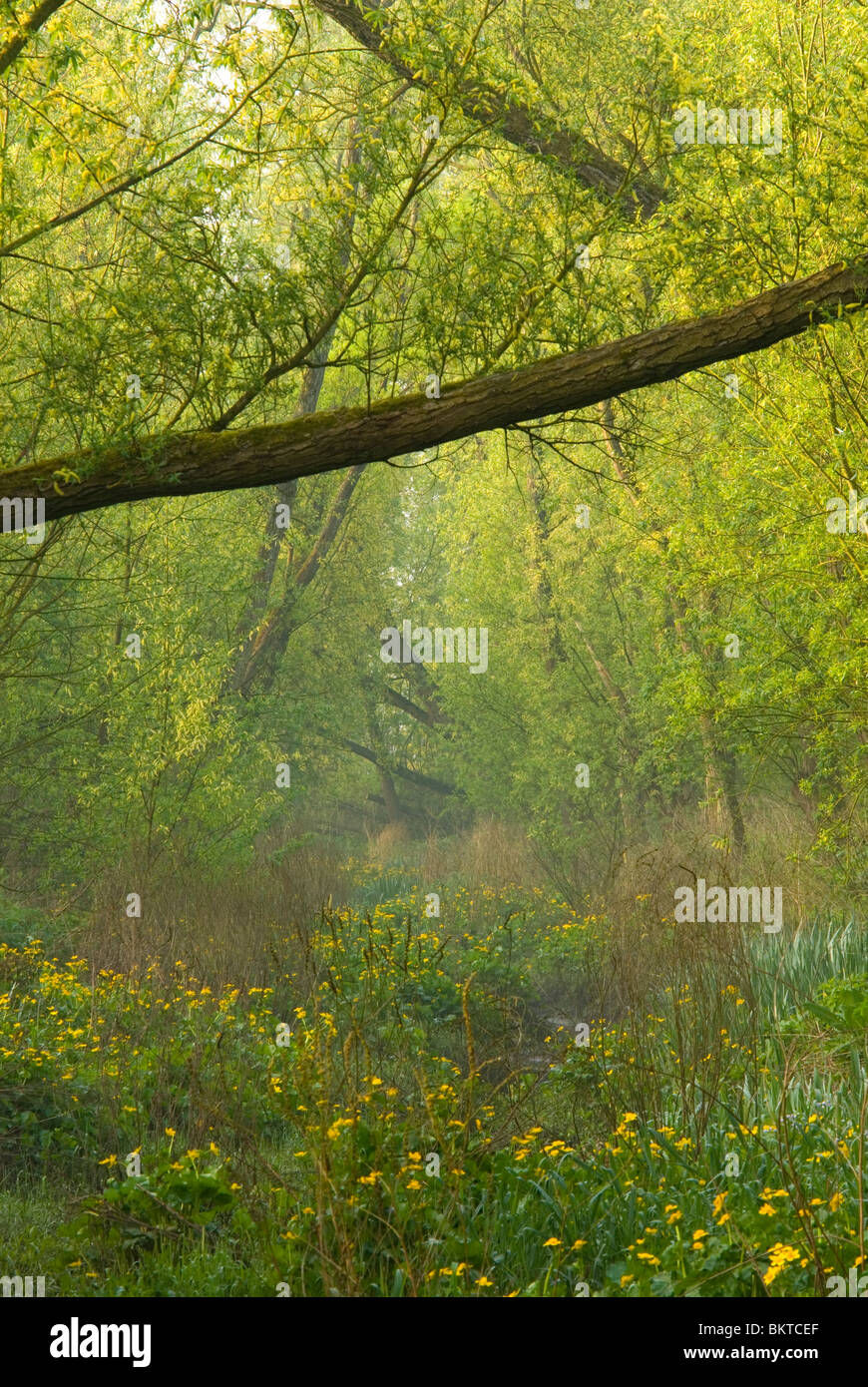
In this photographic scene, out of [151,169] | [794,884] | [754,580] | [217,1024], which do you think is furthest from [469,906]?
[151,169]

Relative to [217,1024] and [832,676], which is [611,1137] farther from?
[832,676]

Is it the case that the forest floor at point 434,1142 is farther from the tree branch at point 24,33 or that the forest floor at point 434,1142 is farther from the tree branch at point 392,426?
the tree branch at point 24,33

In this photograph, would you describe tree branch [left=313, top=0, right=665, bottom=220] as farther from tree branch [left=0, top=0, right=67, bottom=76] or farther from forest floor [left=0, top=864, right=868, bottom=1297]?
forest floor [left=0, top=864, right=868, bottom=1297]

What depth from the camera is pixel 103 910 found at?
1146cm

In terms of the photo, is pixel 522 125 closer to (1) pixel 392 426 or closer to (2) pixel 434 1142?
(1) pixel 392 426

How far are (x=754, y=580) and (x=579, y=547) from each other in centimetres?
1017

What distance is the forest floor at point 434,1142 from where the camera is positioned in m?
4.33

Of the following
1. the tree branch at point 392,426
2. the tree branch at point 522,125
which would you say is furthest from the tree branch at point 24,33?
the tree branch at point 392,426

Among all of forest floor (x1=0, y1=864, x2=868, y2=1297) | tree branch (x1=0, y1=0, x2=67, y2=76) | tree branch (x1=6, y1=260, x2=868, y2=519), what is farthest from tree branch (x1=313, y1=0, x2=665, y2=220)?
forest floor (x1=0, y1=864, x2=868, y2=1297)

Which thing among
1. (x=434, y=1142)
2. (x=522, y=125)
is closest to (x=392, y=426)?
(x=434, y=1142)

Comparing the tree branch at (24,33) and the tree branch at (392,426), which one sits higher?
the tree branch at (24,33)

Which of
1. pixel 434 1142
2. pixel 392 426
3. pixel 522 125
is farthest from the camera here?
pixel 522 125

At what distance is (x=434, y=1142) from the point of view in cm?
508

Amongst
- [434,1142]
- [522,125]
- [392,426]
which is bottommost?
[434,1142]
